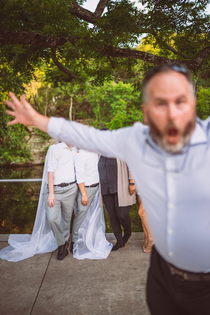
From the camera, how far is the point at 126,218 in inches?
168

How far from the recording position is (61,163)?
412cm

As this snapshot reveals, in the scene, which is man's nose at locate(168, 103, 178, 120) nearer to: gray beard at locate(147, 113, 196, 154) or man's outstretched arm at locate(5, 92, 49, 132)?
gray beard at locate(147, 113, 196, 154)

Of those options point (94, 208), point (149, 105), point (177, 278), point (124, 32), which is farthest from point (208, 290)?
point (124, 32)

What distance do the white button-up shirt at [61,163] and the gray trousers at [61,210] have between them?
0.47ft

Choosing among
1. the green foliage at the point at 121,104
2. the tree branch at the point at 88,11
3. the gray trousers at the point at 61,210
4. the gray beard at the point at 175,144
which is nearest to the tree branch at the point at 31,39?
the tree branch at the point at 88,11

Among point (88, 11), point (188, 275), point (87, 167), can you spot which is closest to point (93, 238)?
point (87, 167)

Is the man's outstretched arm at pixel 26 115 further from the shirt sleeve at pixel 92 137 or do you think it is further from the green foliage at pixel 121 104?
the green foliage at pixel 121 104

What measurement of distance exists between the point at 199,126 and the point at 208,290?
84 centimetres

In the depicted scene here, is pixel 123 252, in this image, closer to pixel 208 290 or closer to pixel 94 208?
pixel 94 208

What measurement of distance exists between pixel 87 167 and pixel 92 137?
9.67 ft

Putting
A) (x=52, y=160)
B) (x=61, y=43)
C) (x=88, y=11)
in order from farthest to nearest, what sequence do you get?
(x=88, y=11)
(x=61, y=43)
(x=52, y=160)

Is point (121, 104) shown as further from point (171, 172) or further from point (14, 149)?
point (171, 172)

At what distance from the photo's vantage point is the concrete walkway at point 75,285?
9.46 feet

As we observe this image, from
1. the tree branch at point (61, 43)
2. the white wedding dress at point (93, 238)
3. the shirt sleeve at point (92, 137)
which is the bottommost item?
the white wedding dress at point (93, 238)
